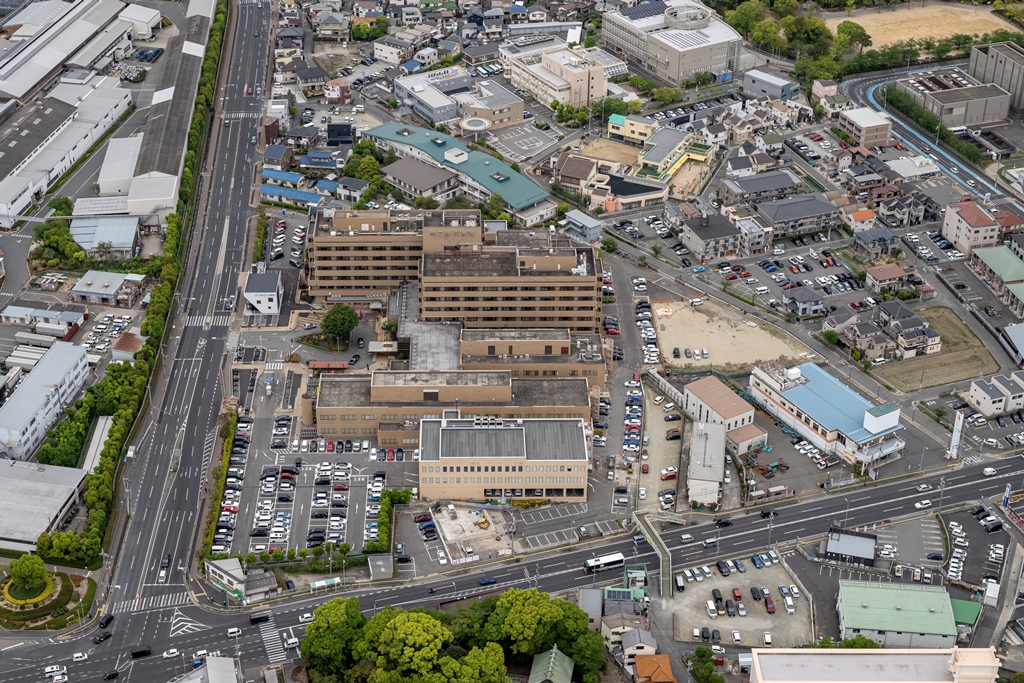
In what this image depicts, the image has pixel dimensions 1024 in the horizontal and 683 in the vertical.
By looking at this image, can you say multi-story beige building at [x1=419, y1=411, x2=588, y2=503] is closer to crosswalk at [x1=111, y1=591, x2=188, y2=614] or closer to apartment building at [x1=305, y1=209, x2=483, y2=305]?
crosswalk at [x1=111, y1=591, x2=188, y2=614]

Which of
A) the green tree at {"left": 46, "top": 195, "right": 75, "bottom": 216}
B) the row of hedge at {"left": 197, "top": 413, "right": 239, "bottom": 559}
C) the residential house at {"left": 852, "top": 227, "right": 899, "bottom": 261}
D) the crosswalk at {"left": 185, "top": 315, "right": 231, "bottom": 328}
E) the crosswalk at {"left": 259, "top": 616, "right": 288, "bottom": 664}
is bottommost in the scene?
the crosswalk at {"left": 259, "top": 616, "right": 288, "bottom": 664}

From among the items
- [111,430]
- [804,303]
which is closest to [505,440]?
[111,430]

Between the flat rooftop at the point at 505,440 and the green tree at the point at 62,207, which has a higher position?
the green tree at the point at 62,207

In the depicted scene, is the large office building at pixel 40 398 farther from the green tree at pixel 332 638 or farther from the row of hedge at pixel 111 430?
the green tree at pixel 332 638

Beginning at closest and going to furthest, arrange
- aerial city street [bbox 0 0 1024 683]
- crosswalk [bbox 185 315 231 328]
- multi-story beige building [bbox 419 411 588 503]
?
aerial city street [bbox 0 0 1024 683], multi-story beige building [bbox 419 411 588 503], crosswalk [bbox 185 315 231 328]

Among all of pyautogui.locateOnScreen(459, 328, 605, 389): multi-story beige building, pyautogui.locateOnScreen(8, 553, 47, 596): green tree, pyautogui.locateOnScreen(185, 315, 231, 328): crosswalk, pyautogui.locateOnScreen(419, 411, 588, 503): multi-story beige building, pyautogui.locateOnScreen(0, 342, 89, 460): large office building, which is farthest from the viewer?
pyautogui.locateOnScreen(185, 315, 231, 328): crosswalk

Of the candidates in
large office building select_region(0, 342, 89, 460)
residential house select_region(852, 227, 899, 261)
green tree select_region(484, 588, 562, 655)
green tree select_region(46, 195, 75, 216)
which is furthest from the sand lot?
green tree select_region(46, 195, 75, 216)

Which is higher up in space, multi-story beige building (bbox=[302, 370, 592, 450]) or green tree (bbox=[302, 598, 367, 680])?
multi-story beige building (bbox=[302, 370, 592, 450])

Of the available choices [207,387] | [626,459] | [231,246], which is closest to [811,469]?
[626,459]

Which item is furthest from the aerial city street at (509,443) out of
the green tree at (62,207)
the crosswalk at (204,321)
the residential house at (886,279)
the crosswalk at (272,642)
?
the crosswalk at (204,321)
